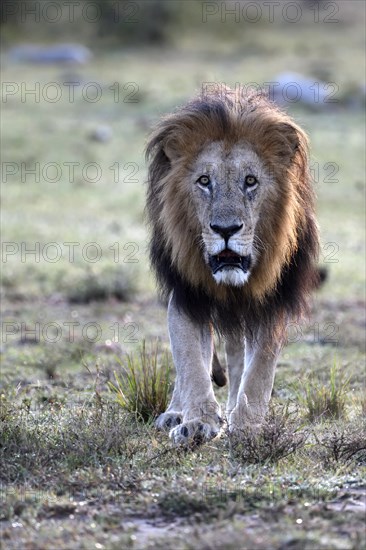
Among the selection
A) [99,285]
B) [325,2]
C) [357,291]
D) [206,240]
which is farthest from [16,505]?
[325,2]

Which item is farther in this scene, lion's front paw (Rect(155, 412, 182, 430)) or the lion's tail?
the lion's tail

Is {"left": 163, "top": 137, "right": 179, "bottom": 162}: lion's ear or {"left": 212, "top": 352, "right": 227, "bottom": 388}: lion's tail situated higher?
{"left": 163, "top": 137, "right": 179, "bottom": 162}: lion's ear

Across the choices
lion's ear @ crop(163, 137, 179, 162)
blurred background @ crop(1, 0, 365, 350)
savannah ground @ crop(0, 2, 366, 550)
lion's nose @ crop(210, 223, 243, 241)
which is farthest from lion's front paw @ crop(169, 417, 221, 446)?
blurred background @ crop(1, 0, 365, 350)

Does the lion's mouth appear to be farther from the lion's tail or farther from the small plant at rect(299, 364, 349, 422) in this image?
the lion's tail

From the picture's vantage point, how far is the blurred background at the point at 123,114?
13.5 meters

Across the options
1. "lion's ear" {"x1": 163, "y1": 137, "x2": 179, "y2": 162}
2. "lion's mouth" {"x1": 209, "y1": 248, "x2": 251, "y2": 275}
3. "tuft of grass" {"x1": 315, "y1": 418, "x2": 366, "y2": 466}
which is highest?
"lion's ear" {"x1": 163, "y1": 137, "x2": 179, "y2": 162}

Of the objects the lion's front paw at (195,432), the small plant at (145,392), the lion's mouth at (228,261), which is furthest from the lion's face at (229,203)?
the small plant at (145,392)

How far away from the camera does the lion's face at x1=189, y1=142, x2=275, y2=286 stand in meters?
5.60

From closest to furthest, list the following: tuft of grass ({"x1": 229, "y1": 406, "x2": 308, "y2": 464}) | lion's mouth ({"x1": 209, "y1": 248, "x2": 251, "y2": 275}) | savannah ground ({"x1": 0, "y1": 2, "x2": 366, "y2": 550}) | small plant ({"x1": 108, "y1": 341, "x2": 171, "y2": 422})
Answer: savannah ground ({"x1": 0, "y1": 2, "x2": 366, "y2": 550})
tuft of grass ({"x1": 229, "y1": 406, "x2": 308, "y2": 464})
lion's mouth ({"x1": 209, "y1": 248, "x2": 251, "y2": 275})
small plant ({"x1": 108, "y1": 341, "x2": 171, "y2": 422})

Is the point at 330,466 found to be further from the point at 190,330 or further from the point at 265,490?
the point at 190,330

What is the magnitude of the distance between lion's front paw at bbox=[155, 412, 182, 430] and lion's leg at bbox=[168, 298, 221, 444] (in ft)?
0.51

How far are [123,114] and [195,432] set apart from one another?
20.9 m

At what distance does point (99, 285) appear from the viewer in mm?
12289

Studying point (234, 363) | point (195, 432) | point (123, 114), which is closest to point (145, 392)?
point (234, 363)
